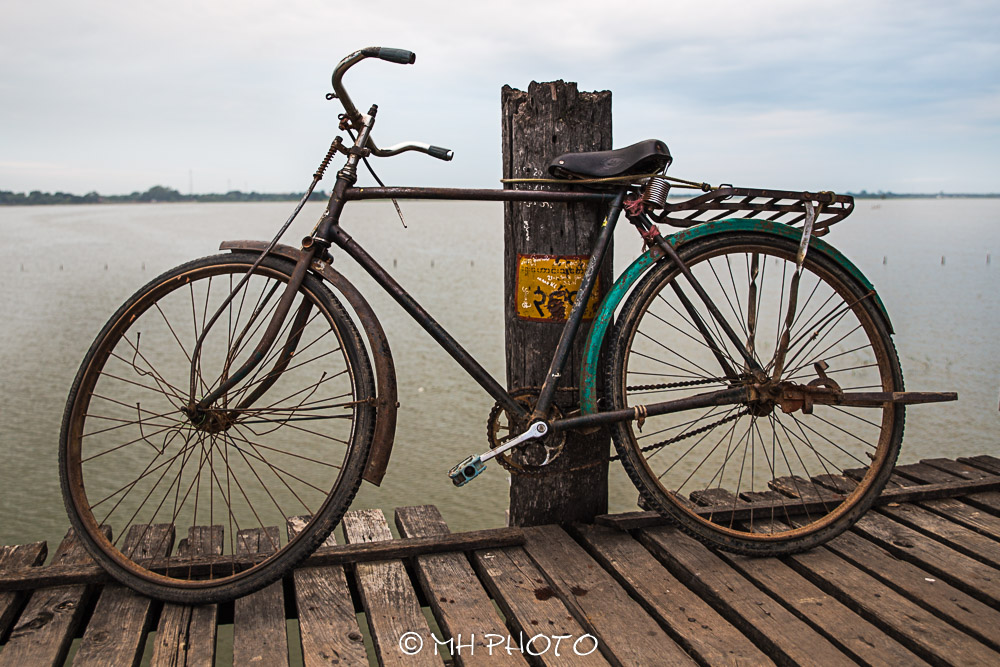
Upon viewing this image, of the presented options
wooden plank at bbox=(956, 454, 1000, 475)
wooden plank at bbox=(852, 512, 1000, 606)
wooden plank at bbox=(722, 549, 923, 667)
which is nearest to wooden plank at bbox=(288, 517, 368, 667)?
wooden plank at bbox=(722, 549, 923, 667)

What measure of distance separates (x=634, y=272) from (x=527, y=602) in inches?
35.2

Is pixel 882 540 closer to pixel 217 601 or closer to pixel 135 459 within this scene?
pixel 217 601

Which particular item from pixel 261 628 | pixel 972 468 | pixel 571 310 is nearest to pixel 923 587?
pixel 571 310

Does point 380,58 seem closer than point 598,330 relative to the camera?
Yes

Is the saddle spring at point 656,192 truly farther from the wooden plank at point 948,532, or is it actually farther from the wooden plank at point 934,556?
the wooden plank at point 948,532

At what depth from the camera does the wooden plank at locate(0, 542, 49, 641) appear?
1.87 metres

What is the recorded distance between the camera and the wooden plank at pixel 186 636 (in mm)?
1709

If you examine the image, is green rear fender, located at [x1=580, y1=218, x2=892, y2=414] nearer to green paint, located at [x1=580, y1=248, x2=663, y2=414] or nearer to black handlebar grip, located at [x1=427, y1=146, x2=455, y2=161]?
green paint, located at [x1=580, y1=248, x2=663, y2=414]

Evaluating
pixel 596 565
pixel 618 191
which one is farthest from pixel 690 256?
pixel 596 565

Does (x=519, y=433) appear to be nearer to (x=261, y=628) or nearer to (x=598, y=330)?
(x=598, y=330)

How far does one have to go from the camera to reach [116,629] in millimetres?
1834

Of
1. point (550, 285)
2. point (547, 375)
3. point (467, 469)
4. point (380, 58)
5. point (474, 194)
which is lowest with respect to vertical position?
point (467, 469)

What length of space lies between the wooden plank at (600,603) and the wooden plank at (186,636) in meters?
0.82

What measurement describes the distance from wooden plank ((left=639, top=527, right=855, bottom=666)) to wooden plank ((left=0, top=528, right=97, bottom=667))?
147 cm
